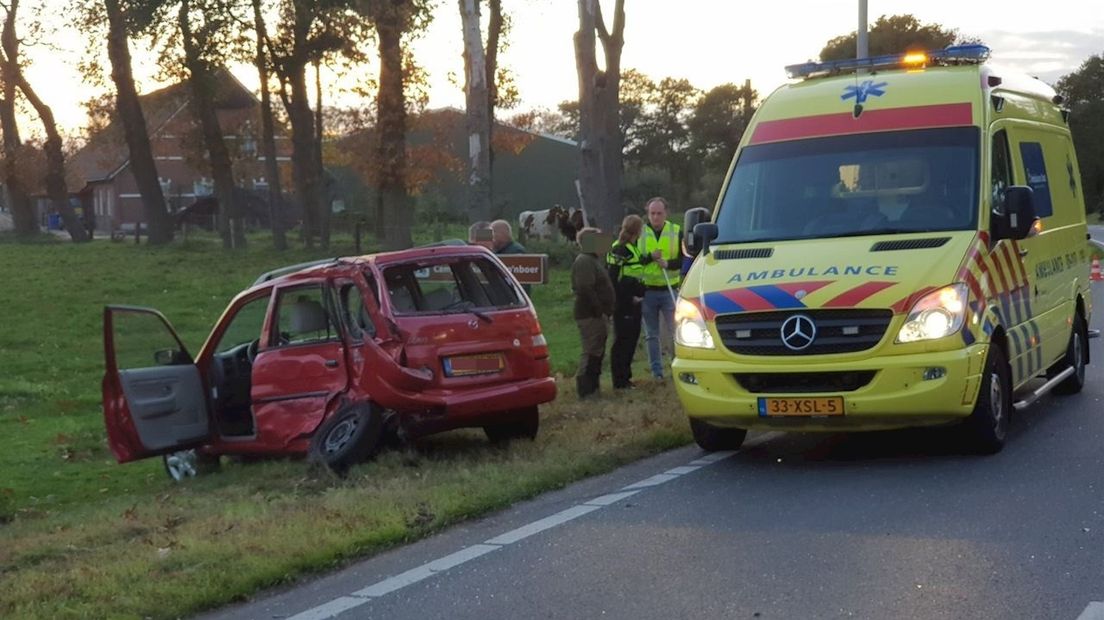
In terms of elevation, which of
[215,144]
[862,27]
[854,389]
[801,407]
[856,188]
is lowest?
Result: [801,407]

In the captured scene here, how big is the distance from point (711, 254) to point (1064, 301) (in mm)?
3684

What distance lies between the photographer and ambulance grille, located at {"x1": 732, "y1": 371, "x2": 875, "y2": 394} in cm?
984

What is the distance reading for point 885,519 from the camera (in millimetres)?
8461

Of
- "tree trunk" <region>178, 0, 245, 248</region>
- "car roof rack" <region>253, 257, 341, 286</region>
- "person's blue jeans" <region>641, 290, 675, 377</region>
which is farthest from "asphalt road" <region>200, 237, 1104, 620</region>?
"tree trunk" <region>178, 0, 245, 248</region>

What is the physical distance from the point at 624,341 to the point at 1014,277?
16.1 feet

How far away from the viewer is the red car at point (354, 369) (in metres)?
11.1

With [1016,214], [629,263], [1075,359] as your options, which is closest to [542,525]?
[1016,214]

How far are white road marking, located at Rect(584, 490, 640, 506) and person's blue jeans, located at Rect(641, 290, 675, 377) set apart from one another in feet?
20.1

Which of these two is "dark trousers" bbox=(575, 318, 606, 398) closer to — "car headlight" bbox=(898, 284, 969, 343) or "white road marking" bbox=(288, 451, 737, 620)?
"white road marking" bbox=(288, 451, 737, 620)

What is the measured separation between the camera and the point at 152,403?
1209 centimetres

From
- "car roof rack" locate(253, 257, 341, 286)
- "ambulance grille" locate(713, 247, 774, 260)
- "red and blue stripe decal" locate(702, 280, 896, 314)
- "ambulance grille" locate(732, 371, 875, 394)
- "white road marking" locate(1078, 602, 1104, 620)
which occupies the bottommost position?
"white road marking" locate(1078, 602, 1104, 620)

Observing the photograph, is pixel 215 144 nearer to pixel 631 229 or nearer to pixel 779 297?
pixel 631 229

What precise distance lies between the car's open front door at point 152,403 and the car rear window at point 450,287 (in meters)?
1.90

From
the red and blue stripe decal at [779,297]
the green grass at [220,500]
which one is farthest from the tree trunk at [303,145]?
the red and blue stripe decal at [779,297]
